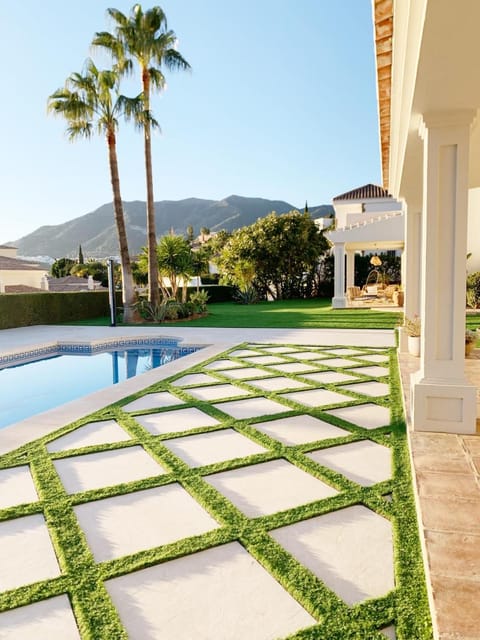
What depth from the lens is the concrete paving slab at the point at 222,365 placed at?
25.5ft

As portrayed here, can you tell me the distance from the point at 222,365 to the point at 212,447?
382cm

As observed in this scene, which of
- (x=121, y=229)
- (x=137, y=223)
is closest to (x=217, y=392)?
(x=121, y=229)

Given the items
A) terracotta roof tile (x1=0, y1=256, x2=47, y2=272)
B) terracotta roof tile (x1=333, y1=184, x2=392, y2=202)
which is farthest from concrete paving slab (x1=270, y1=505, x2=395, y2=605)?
terracotta roof tile (x1=333, y1=184, x2=392, y2=202)

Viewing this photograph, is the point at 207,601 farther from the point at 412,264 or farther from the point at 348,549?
the point at 412,264

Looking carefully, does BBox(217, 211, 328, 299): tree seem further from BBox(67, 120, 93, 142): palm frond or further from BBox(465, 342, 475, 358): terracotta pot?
BBox(465, 342, 475, 358): terracotta pot

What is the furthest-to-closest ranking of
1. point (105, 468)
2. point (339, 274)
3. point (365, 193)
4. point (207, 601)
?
point (365, 193) → point (339, 274) → point (105, 468) → point (207, 601)

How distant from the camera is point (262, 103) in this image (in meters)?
24.1

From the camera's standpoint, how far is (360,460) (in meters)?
3.80

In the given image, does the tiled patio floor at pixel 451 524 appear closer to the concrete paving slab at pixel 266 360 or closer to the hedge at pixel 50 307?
the concrete paving slab at pixel 266 360

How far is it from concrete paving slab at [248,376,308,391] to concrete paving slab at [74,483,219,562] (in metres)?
3.06

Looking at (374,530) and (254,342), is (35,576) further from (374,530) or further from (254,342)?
(254,342)

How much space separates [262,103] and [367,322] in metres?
15.5

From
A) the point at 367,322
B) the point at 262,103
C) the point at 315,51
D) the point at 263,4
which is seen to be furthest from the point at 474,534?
the point at 262,103

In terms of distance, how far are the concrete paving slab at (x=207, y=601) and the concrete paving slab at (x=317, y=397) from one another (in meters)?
3.10
